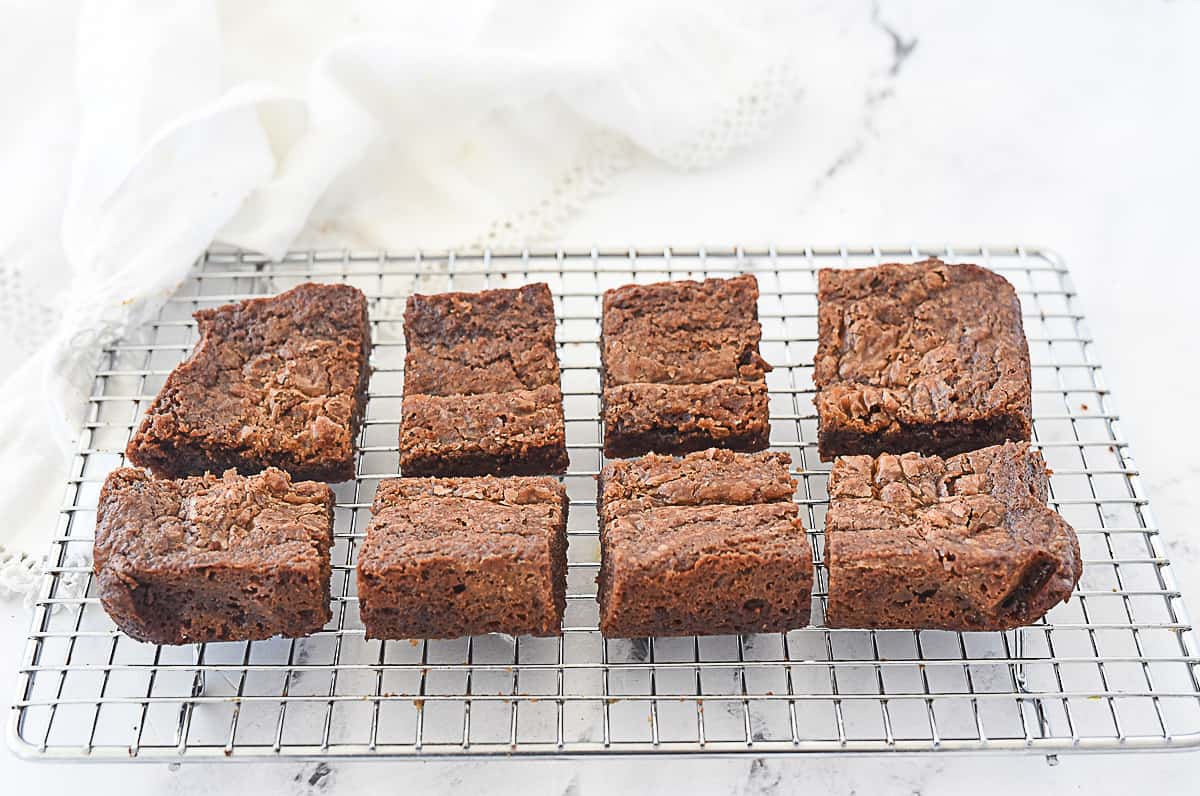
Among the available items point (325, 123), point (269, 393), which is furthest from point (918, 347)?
point (325, 123)

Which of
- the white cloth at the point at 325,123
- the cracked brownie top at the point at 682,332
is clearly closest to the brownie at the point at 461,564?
the cracked brownie top at the point at 682,332

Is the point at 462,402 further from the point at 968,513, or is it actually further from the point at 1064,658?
the point at 1064,658

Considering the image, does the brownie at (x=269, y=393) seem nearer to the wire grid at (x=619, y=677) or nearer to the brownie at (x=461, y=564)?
the wire grid at (x=619, y=677)

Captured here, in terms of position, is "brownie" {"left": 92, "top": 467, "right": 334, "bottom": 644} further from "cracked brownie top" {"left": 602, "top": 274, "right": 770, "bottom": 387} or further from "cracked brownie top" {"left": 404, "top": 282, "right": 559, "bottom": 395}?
"cracked brownie top" {"left": 602, "top": 274, "right": 770, "bottom": 387}

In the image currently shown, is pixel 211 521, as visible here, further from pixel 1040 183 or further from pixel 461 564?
pixel 1040 183

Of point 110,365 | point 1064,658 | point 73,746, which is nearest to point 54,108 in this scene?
point 110,365
